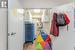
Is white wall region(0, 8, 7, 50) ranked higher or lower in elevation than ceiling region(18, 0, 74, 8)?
lower

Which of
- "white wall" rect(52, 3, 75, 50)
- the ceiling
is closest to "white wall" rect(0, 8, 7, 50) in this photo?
"white wall" rect(52, 3, 75, 50)

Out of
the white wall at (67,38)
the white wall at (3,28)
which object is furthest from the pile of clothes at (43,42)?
the white wall at (3,28)

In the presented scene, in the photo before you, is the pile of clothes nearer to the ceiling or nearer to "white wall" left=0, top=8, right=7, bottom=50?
the ceiling

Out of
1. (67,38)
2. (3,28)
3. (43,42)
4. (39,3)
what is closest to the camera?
(3,28)

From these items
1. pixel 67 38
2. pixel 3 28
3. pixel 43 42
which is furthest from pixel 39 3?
pixel 3 28

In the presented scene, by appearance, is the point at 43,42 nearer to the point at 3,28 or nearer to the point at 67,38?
the point at 67,38

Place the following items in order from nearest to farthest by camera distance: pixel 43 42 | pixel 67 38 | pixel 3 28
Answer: pixel 3 28 < pixel 67 38 < pixel 43 42

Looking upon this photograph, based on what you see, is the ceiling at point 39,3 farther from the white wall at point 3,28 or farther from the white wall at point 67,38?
the white wall at point 3,28

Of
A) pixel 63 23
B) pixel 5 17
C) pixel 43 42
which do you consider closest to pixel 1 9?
pixel 5 17

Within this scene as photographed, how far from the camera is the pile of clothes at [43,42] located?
3729 mm

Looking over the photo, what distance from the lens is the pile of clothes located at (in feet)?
12.2

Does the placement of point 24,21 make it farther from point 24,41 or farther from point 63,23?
point 63,23

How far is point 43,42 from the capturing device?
12.5 feet

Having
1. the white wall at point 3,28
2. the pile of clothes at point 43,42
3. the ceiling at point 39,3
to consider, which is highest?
the ceiling at point 39,3
